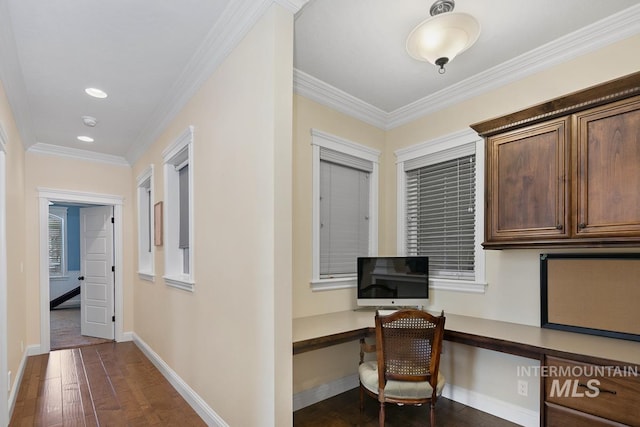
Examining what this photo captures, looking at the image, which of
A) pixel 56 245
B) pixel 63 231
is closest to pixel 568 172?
pixel 63 231

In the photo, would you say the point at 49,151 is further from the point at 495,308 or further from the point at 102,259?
the point at 495,308

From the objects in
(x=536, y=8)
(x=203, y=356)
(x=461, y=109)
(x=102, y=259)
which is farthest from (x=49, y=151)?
(x=536, y=8)

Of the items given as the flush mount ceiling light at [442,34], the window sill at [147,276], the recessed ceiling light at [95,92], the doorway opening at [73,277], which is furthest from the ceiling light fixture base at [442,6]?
the doorway opening at [73,277]

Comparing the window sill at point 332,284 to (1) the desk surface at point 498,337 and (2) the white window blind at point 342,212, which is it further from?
(1) the desk surface at point 498,337

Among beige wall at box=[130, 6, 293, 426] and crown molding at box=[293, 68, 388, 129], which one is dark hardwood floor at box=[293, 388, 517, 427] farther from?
crown molding at box=[293, 68, 388, 129]

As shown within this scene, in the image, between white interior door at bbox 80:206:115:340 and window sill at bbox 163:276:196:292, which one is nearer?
window sill at bbox 163:276:196:292

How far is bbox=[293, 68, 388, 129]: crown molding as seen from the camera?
2.86 m

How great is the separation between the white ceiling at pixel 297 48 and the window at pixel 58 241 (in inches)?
231

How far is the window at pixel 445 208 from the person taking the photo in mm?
2865

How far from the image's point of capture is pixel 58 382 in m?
3.40

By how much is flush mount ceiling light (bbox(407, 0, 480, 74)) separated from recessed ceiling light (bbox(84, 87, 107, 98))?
2.67 meters

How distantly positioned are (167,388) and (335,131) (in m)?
2.87

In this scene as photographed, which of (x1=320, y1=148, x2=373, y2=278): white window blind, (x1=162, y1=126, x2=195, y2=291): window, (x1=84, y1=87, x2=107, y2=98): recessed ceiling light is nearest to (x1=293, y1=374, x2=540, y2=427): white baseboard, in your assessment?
(x1=320, y1=148, x2=373, y2=278): white window blind

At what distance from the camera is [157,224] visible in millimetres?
3729
